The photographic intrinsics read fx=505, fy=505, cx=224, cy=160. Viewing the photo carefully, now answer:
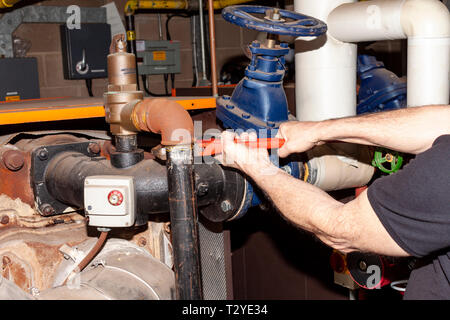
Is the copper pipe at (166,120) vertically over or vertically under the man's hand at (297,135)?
over

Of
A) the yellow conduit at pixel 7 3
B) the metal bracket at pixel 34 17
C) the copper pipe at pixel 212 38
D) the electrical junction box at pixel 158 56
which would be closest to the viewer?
the copper pipe at pixel 212 38

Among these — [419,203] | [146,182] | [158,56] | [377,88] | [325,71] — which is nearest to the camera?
[419,203]

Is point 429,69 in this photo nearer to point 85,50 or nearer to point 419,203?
point 419,203

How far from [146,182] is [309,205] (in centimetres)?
32

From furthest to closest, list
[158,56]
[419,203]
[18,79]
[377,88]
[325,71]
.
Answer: [158,56] < [18,79] < [377,88] < [325,71] < [419,203]

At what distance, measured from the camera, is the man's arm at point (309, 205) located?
3.06 ft

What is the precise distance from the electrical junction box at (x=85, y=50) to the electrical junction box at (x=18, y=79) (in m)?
0.20

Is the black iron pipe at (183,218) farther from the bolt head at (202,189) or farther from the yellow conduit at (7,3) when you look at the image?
the yellow conduit at (7,3)

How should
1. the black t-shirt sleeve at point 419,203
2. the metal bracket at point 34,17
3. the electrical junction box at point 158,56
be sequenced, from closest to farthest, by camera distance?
the black t-shirt sleeve at point 419,203 < the metal bracket at point 34,17 < the electrical junction box at point 158,56

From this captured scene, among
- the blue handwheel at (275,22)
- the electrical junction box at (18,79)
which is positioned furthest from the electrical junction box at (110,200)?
the electrical junction box at (18,79)

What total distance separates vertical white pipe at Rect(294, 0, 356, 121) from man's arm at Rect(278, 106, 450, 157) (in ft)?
0.48

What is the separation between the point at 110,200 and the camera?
0.92 m

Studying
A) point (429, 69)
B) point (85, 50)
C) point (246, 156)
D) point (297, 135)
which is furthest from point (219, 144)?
point (85, 50)

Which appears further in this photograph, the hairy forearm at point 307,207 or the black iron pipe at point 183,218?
the hairy forearm at point 307,207
